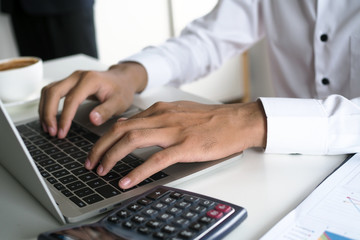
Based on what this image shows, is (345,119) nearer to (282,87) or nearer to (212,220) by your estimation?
(212,220)

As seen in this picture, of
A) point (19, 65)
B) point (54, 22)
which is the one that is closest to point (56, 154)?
point (19, 65)

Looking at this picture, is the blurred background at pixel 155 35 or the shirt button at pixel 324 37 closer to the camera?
the shirt button at pixel 324 37

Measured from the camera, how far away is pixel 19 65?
1015 mm

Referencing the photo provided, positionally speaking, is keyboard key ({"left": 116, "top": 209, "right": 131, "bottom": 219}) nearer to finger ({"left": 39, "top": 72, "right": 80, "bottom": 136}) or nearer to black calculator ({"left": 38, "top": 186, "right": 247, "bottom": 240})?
black calculator ({"left": 38, "top": 186, "right": 247, "bottom": 240})

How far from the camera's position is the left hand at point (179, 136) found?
0.57 metres

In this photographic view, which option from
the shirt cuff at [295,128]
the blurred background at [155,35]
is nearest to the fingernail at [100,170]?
the shirt cuff at [295,128]

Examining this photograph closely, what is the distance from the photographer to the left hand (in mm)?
574

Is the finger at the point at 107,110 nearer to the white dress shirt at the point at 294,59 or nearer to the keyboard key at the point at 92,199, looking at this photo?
the white dress shirt at the point at 294,59

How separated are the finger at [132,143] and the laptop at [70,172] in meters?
0.02

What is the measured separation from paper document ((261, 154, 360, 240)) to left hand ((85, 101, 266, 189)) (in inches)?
5.4

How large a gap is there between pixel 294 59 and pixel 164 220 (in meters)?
0.72

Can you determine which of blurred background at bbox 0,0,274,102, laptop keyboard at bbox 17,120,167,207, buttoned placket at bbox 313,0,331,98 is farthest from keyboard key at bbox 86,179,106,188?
blurred background at bbox 0,0,274,102

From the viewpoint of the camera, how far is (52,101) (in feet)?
2.56

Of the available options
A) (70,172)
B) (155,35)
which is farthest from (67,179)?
(155,35)
